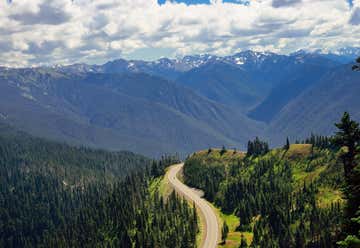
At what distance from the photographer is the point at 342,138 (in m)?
63.9

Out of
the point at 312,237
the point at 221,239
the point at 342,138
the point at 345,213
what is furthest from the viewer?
the point at 221,239

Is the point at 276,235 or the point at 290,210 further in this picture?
the point at 290,210

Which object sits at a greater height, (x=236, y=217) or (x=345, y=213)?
(x=345, y=213)

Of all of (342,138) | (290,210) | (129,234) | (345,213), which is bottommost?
(129,234)

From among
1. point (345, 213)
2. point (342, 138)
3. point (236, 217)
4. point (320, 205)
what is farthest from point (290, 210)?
point (345, 213)

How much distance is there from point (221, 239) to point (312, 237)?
121 feet

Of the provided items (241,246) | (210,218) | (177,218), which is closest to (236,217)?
(210,218)

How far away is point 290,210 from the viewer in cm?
16062

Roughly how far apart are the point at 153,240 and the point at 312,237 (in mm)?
60879

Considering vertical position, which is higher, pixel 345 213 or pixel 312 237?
pixel 345 213

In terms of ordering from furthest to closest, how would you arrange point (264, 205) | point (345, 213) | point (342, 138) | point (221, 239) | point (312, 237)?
point (264, 205) < point (221, 239) < point (312, 237) < point (342, 138) < point (345, 213)

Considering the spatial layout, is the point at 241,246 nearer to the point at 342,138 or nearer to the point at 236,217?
the point at 236,217

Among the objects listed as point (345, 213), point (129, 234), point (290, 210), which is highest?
point (345, 213)

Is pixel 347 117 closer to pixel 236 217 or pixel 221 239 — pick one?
pixel 221 239
